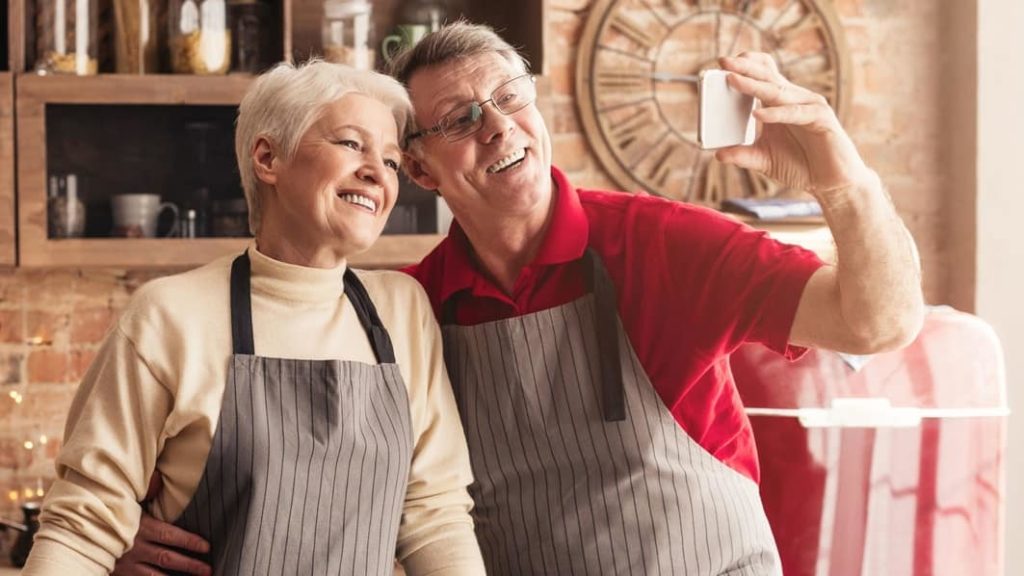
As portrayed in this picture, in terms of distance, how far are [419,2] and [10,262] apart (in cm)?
116

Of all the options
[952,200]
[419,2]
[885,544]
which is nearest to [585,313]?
[885,544]

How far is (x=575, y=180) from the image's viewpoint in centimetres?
335

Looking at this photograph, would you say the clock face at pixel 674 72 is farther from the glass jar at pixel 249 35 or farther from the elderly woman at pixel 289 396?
the elderly woman at pixel 289 396

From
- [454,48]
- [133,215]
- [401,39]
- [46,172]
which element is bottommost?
[133,215]

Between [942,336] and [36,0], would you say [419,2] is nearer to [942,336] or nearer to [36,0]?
[36,0]

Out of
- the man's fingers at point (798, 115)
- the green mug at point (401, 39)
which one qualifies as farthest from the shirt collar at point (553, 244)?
the green mug at point (401, 39)

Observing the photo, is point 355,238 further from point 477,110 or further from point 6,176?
point 6,176

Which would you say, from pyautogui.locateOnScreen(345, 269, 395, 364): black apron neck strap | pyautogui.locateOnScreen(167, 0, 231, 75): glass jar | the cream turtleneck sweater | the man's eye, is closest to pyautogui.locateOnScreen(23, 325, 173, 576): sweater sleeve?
the cream turtleneck sweater

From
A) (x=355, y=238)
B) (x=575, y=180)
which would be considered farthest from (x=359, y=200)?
(x=575, y=180)

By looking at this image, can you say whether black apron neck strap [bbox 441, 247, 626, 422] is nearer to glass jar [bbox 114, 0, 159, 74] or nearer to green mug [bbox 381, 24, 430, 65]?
green mug [bbox 381, 24, 430, 65]

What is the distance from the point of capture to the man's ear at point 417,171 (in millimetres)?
1868

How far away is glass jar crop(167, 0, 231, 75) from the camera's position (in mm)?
2773

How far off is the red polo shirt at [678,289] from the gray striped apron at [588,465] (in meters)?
0.03

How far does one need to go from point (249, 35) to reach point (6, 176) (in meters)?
0.64
